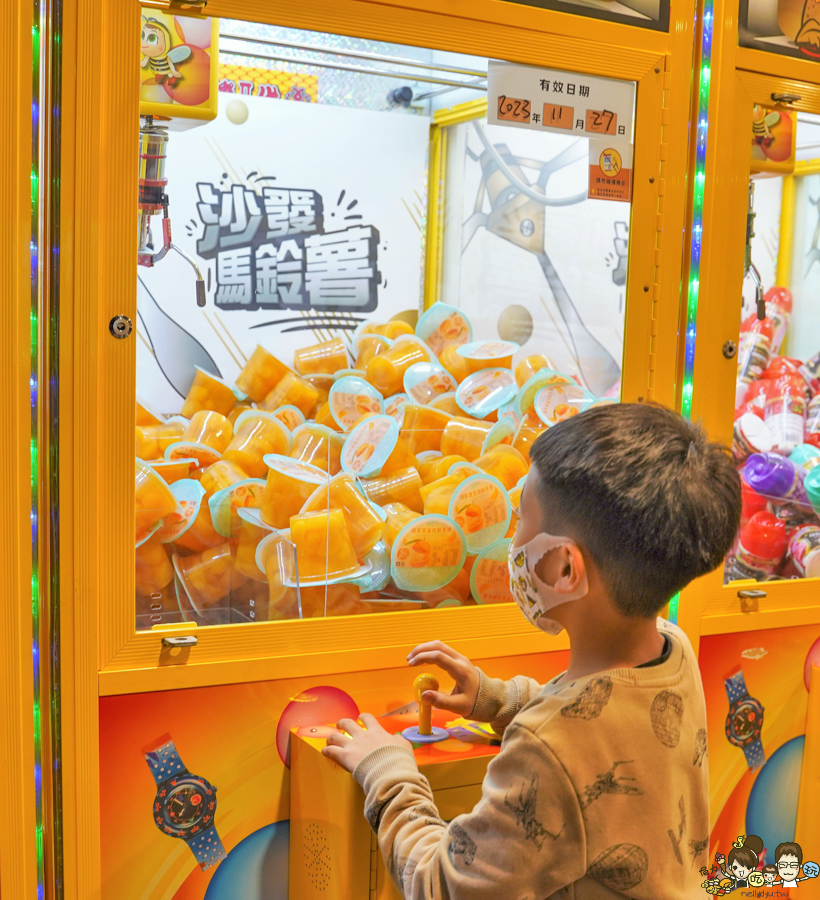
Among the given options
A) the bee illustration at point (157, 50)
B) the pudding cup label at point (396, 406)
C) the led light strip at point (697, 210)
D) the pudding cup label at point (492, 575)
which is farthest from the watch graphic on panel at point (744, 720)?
the bee illustration at point (157, 50)

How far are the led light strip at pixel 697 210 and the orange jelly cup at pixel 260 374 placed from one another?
851 mm

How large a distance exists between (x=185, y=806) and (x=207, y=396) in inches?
28.5

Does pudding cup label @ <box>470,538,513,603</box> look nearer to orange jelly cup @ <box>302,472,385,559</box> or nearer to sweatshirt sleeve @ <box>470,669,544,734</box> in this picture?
orange jelly cup @ <box>302,472,385,559</box>

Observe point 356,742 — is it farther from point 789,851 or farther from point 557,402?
point 789,851

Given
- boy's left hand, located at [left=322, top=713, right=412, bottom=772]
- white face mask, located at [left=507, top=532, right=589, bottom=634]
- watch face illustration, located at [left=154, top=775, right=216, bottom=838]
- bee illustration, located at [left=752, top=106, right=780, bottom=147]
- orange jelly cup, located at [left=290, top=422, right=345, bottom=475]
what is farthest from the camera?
bee illustration, located at [left=752, top=106, right=780, bottom=147]

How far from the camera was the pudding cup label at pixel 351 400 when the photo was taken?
1.86 metres

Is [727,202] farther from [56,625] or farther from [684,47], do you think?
[56,625]

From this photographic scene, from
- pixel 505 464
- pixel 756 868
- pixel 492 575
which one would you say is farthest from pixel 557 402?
pixel 756 868

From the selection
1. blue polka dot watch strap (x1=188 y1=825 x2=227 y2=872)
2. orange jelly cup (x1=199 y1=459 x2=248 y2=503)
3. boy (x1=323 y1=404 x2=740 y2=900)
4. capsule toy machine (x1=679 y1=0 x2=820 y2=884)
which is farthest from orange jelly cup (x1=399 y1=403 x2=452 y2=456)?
blue polka dot watch strap (x1=188 y1=825 x2=227 y2=872)

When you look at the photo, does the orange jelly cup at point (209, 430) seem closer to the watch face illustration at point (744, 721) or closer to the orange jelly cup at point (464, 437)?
the orange jelly cup at point (464, 437)

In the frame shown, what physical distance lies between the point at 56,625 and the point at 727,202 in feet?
5.14

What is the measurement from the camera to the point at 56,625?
4.86ft

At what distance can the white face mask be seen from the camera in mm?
1141

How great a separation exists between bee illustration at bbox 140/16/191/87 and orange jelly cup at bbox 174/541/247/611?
31.5 inches
